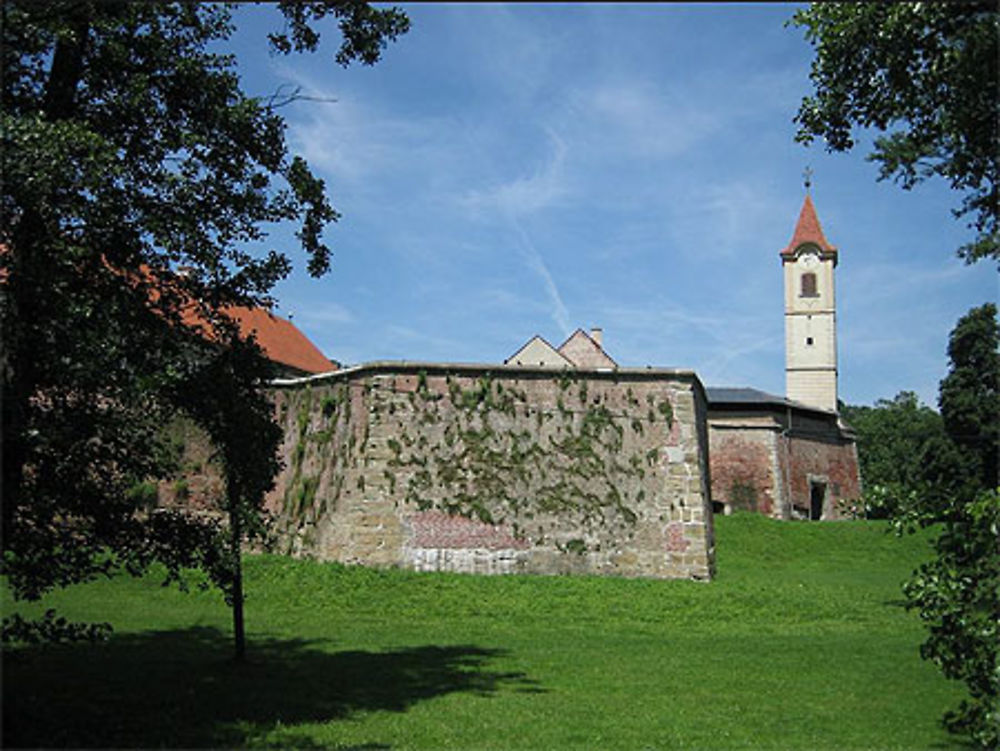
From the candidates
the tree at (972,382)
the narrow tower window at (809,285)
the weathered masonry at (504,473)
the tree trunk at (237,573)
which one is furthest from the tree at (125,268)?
the narrow tower window at (809,285)

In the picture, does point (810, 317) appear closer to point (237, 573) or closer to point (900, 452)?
point (900, 452)

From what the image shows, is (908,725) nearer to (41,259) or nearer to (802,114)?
(802,114)

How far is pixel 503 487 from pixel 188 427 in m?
9.07

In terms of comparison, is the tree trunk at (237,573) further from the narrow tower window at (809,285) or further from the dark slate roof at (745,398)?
the narrow tower window at (809,285)

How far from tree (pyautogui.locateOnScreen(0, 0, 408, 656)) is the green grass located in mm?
1362

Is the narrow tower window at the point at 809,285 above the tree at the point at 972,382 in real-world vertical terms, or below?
above

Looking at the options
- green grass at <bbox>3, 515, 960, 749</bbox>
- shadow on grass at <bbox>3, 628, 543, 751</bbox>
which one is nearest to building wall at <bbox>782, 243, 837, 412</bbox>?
green grass at <bbox>3, 515, 960, 749</bbox>

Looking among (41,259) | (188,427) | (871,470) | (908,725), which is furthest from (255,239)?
(871,470)

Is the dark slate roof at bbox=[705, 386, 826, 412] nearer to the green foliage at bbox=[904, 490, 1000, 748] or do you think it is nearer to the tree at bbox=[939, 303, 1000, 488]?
the tree at bbox=[939, 303, 1000, 488]

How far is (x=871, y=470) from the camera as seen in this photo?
7131 centimetres

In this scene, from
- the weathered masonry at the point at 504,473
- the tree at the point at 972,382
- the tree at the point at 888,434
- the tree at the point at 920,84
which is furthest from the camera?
the tree at the point at 888,434

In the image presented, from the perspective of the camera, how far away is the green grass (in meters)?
7.98

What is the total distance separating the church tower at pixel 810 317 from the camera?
58.0 meters

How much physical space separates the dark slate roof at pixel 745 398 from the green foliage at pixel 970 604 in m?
34.8
